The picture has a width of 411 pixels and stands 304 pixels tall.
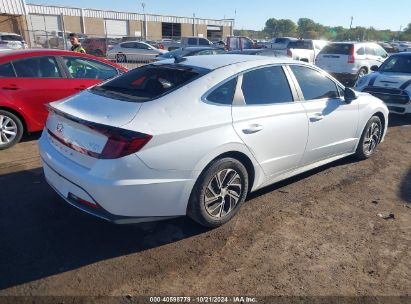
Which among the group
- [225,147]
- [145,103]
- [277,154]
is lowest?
[277,154]

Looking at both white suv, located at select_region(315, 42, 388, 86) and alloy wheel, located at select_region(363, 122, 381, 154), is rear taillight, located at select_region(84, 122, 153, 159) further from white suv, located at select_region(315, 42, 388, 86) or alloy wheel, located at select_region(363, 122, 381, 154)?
white suv, located at select_region(315, 42, 388, 86)

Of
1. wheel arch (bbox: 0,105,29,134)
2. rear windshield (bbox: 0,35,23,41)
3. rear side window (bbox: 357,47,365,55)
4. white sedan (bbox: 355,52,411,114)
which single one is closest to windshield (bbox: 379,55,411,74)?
white sedan (bbox: 355,52,411,114)

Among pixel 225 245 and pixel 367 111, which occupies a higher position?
pixel 367 111

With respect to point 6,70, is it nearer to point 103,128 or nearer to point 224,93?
point 103,128

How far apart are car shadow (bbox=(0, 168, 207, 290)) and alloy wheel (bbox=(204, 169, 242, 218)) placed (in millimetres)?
260

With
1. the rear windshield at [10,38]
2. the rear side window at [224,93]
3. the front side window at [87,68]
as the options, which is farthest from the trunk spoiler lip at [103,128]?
the rear windshield at [10,38]

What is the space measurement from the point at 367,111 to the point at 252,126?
2552 mm

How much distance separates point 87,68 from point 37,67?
86 cm

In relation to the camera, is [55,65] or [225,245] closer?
[225,245]

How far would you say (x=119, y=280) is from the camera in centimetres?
281

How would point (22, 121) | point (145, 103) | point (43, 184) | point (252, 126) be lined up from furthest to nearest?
point (22, 121), point (43, 184), point (252, 126), point (145, 103)

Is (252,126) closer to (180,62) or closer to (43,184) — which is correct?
(180,62)

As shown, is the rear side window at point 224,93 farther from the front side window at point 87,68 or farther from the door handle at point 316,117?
the front side window at point 87,68

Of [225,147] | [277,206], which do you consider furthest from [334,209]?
[225,147]
